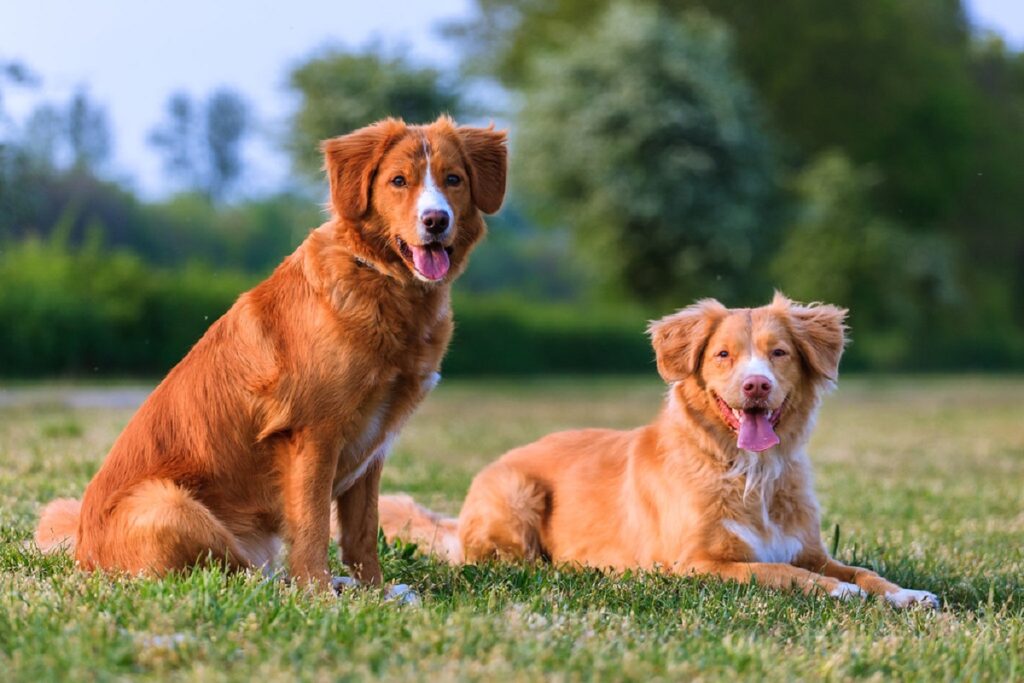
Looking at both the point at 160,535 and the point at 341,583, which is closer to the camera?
the point at 160,535

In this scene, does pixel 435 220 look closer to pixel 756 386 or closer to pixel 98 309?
pixel 756 386

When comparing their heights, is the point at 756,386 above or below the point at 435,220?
below

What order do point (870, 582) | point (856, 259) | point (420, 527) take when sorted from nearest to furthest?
1. point (870, 582)
2. point (420, 527)
3. point (856, 259)

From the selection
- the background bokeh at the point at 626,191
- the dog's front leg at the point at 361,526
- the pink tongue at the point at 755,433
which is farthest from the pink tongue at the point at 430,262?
the background bokeh at the point at 626,191

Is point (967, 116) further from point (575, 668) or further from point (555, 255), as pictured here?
point (575, 668)

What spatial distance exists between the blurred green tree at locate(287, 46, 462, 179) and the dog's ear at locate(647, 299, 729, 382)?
77.2 ft

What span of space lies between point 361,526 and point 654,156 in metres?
26.0

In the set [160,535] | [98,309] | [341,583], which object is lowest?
[98,309]

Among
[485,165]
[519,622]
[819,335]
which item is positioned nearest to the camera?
[519,622]

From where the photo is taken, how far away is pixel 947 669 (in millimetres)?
3850

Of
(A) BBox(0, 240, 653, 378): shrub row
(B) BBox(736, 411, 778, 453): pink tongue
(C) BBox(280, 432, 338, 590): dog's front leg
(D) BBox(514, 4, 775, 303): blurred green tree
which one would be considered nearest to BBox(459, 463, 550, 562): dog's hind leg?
(B) BBox(736, 411, 778, 453): pink tongue

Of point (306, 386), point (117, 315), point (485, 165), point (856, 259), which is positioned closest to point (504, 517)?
point (306, 386)

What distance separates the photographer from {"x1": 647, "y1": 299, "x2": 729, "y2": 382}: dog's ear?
18.9 ft

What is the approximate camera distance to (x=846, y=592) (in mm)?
5078
